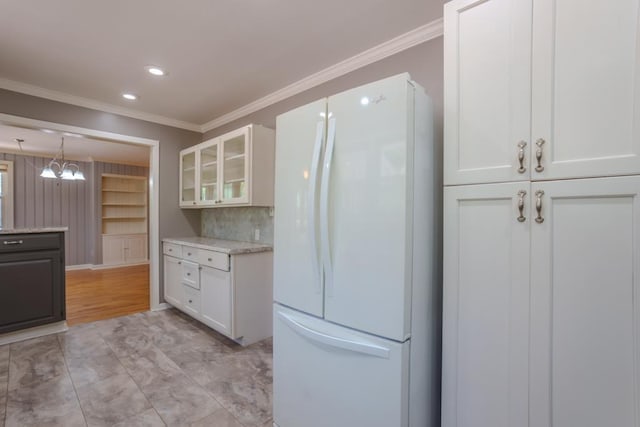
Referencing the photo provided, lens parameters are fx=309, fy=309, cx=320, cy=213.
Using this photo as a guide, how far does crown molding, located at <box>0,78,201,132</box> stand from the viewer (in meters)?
2.87

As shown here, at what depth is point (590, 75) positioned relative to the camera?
101 centimetres

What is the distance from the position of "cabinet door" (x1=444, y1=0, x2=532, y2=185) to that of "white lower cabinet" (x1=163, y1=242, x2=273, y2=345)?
2.06 m

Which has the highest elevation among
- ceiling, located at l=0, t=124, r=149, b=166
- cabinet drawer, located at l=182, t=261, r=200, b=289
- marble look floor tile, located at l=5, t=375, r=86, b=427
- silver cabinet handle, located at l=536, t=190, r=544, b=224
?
ceiling, located at l=0, t=124, r=149, b=166

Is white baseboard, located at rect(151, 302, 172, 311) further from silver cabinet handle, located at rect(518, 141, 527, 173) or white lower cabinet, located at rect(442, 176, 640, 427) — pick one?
silver cabinet handle, located at rect(518, 141, 527, 173)

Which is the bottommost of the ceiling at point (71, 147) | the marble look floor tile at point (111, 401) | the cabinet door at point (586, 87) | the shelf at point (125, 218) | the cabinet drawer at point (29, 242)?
the marble look floor tile at point (111, 401)

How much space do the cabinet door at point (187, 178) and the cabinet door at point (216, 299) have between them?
1.18 metres

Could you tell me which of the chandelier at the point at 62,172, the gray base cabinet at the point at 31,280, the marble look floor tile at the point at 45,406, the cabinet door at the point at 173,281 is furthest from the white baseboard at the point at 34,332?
the chandelier at the point at 62,172

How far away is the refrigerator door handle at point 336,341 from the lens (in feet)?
4.16

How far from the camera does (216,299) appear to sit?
292 centimetres

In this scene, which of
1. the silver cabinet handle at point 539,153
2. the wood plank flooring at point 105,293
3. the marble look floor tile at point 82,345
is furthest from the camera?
the wood plank flooring at point 105,293

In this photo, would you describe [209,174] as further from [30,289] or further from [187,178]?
[30,289]

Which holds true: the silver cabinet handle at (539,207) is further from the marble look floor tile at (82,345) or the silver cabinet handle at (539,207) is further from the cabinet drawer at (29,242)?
the cabinet drawer at (29,242)

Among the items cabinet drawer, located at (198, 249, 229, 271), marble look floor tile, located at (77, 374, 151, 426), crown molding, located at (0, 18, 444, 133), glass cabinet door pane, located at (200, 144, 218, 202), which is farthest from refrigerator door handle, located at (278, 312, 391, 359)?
glass cabinet door pane, located at (200, 144, 218, 202)

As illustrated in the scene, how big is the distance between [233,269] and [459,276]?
6.52 ft
